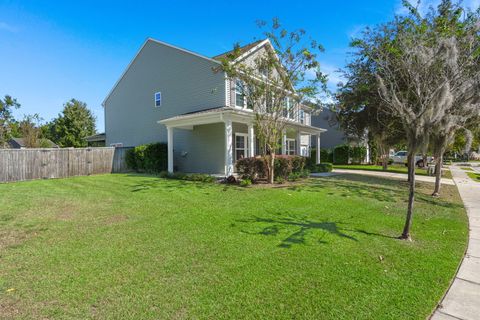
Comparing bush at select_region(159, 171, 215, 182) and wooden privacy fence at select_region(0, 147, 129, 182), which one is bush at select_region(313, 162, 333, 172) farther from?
wooden privacy fence at select_region(0, 147, 129, 182)

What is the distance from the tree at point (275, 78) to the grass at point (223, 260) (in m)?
4.67

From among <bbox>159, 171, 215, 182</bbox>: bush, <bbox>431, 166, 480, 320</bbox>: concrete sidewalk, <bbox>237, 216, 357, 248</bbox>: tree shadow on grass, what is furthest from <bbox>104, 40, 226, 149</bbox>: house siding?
<bbox>431, 166, 480, 320</bbox>: concrete sidewalk

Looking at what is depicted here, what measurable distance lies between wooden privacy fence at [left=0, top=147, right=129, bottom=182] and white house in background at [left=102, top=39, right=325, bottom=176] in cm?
298

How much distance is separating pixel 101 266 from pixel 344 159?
29.0 metres

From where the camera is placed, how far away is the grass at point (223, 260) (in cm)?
256

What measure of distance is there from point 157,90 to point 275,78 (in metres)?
10.6

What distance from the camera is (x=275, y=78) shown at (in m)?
10.9

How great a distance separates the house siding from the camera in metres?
15.2

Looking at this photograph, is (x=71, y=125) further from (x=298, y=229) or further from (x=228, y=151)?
(x=298, y=229)

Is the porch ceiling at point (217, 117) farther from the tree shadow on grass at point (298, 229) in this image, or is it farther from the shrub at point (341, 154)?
the shrub at point (341, 154)

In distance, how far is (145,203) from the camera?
23.4 feet

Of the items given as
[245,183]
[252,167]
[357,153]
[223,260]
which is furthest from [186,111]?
[357,153]

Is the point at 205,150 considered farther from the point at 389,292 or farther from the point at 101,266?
the point at 389,292

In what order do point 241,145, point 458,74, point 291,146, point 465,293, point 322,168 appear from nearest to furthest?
1. point 465,293
2. point 458,74
3. point 241,145
4. point 322,168
5. point 291,146
